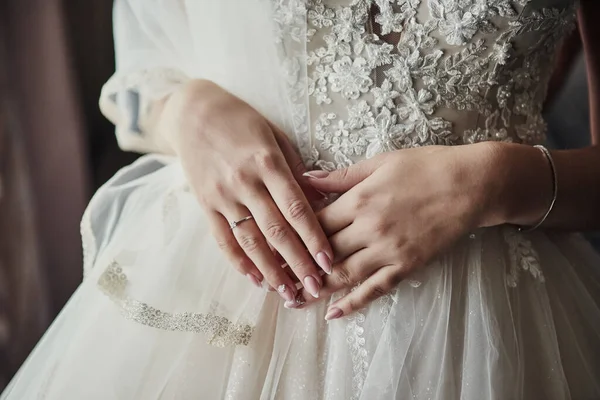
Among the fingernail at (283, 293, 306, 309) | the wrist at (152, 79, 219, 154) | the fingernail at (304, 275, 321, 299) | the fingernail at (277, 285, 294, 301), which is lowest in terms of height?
the fingernail at (283, 293, 306, 309)

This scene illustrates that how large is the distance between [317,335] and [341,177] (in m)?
0.18

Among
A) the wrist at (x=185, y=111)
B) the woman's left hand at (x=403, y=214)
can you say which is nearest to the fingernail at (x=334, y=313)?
the woman's left hand at (x=403, y=214)

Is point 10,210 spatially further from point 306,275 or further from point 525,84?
point 525,84

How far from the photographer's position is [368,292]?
1.93 ft

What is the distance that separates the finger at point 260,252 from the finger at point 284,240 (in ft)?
0.04

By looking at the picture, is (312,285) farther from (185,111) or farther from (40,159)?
(40,159)

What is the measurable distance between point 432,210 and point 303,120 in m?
0.18

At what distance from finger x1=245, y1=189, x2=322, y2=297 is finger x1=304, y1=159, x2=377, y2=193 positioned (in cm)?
6

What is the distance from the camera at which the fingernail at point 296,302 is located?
60cm

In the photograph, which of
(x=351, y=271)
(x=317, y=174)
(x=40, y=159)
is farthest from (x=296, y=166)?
(x=40, y=159)

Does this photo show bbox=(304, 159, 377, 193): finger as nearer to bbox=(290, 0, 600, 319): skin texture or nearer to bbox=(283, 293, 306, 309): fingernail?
bbox=(290, 0, 600, 319): skin texture

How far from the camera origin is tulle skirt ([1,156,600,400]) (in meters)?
0.58

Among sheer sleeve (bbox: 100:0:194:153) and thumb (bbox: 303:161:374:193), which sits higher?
sheer sleeve (bbox: 100:0:194:153)

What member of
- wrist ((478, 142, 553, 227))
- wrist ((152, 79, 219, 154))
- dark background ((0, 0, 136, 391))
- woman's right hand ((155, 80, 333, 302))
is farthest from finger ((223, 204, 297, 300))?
dark background ((0, 0, 136, 391))
